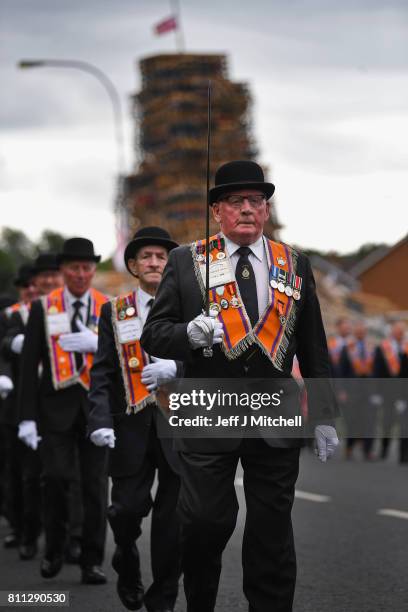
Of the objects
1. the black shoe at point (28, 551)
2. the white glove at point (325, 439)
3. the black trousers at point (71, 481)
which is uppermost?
the white glove at point (325, 439)

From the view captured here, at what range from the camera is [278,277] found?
21.0ft

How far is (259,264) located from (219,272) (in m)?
0.20

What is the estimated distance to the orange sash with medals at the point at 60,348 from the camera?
930cm

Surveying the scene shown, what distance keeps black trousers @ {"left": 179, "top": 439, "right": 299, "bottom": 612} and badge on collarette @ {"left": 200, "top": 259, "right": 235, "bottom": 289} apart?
729 mm

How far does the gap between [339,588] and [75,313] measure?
256cm

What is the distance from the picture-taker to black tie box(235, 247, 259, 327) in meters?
6.34

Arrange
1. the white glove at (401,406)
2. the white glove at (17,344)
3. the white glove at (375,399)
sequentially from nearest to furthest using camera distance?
the white glove at (17,344) → the white glove at (401,406) → the white glove at (375,399)

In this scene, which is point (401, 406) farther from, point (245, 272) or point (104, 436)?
point (245, 272)

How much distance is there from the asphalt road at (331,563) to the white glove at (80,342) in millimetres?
1480

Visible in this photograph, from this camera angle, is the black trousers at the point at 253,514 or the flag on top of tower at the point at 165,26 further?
the flag on top of tower at the point at 165,26

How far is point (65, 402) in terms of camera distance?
9273 millimetres

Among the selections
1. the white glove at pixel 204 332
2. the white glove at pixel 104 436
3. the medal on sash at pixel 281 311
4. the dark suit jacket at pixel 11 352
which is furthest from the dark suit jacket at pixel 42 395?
the white glove at pixel 204 332

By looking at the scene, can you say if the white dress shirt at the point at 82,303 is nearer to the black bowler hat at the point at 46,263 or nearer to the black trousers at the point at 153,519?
the black trousers at the point at 153,519

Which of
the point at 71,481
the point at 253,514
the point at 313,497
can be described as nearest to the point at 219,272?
the point at 253,514
